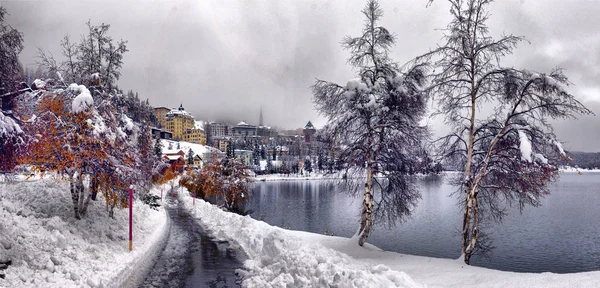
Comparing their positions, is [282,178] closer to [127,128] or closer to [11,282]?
[127,128]

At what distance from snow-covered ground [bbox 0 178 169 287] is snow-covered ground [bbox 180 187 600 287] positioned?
4.25 m

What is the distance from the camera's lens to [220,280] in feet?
38.1

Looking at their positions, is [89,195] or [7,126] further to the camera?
[89,195]

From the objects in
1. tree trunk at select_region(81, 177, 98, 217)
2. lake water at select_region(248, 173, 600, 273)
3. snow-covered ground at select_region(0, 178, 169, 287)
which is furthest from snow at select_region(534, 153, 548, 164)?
tree trunk at select_region(81, 177, 98, 217)

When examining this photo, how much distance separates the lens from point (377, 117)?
14469 millimetres

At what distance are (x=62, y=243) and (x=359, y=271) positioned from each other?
934 centimetres

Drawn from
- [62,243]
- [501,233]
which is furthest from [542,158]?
[501,233]

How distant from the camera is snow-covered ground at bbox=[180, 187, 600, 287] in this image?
7.69 m

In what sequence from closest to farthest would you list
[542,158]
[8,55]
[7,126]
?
1. [7,126]
2. [8,55]
3. [542,158]

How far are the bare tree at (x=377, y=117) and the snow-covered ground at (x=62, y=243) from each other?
9.13m

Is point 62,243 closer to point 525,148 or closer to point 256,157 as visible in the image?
point 525,148

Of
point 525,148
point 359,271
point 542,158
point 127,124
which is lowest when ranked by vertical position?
point 359,271

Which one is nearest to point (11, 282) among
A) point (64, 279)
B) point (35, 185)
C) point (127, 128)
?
point (64, 279)

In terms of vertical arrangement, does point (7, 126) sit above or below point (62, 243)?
above
